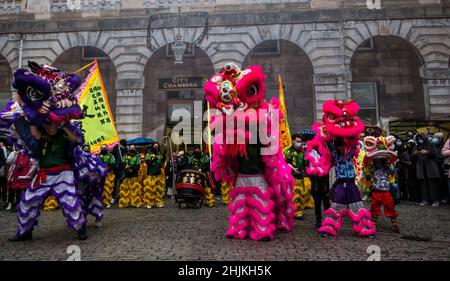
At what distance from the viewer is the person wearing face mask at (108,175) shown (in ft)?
33.3

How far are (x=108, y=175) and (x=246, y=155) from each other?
6.54 meters

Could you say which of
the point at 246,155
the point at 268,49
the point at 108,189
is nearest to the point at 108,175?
the point at 108,189

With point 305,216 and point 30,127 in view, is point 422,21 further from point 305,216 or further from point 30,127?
point 30,127

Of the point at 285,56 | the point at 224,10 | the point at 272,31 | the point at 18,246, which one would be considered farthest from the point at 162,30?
the point at 18,246

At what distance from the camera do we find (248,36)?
15.9 meters

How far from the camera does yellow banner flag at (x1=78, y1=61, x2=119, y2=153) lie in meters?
8.55

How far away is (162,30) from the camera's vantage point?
1606 cm

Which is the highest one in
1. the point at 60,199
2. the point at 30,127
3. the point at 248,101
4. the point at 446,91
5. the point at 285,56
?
the point at 285,56

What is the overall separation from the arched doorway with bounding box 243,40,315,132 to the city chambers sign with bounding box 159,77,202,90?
287 cm

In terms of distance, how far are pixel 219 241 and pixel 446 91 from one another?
14.7 metres

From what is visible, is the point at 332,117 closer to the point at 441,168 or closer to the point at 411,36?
the point at 441,168

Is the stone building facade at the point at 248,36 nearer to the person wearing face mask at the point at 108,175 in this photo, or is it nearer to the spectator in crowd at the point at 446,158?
the person wearing face mask at the point at 108,175

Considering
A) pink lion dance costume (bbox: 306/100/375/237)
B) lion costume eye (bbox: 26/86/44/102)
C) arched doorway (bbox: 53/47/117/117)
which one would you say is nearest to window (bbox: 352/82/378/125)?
pink lion dance costume (bbox: 306/100/375/237)

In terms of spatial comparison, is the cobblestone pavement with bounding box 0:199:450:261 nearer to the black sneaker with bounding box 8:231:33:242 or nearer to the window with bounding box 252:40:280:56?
the black sneaker with bounding box 8:231:33:242
